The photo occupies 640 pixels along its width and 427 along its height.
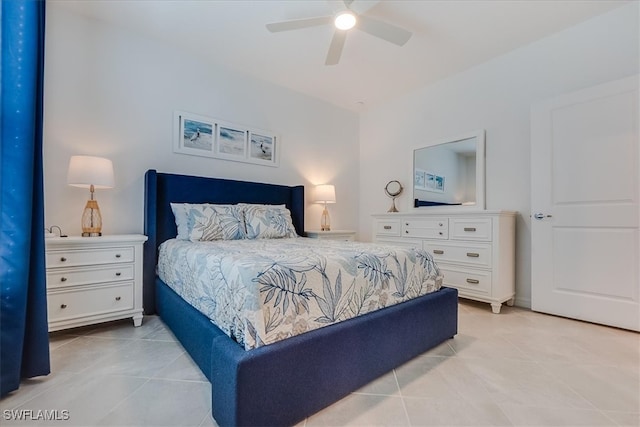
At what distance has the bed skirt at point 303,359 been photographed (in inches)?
41.0

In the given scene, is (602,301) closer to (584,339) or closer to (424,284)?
(584,339)

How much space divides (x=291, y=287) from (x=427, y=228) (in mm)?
2355

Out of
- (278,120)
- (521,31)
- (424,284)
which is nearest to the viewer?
(424,284)

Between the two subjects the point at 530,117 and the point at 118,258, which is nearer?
the point at 118,258

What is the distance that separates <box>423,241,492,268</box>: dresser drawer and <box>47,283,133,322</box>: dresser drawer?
2870mm

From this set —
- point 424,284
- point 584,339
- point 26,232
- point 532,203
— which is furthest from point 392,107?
point 26,232

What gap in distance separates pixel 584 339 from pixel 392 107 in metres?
3.29

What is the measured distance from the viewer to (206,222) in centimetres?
251

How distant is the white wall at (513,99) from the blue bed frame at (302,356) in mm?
1647

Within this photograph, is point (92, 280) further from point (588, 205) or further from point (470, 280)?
point (588, 205)

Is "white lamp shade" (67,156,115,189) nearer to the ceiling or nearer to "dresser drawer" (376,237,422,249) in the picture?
the ceiling

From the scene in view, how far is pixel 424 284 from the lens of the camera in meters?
1.87

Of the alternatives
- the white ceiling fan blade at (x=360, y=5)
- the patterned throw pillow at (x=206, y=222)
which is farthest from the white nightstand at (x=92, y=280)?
the white ceiling fan blade at (x=360, y=5)

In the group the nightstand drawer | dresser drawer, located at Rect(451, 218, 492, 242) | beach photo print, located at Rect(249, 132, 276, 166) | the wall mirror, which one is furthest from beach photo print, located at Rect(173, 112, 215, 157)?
dresser drawer, located at Rect(451, 218, 492, 242)
